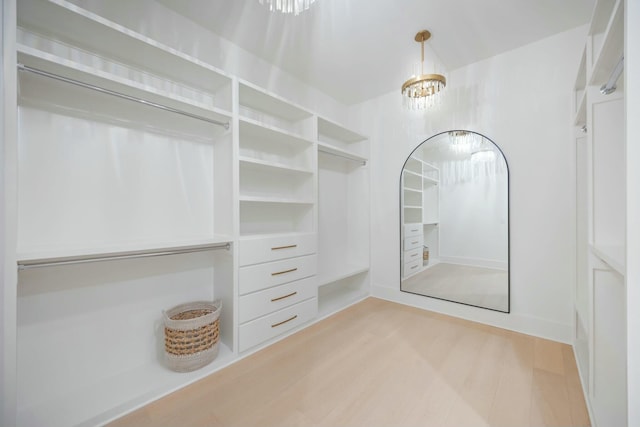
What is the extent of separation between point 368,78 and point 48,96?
2459mm

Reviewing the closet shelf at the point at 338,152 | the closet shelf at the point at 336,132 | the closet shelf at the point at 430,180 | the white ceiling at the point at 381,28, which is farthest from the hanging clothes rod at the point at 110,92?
the closet shelf at the point at 430,180

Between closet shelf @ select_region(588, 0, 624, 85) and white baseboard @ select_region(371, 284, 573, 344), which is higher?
closet shelf @ select_region(588, 0, 624, 85)

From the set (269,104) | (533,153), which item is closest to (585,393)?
(533,153)

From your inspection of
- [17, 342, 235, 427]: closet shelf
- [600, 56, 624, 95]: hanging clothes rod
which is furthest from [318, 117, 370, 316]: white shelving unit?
[600, 56, 624, 95]: hanging clothes rod

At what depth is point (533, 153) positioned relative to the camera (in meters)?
2.08

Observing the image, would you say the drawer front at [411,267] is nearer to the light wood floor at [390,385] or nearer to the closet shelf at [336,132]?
the light wood floor at [390,385]

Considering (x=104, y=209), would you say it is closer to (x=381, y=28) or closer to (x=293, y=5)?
(x=293, y=5)

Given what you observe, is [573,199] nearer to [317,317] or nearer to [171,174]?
[317,317]

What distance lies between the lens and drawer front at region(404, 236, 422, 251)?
275cm

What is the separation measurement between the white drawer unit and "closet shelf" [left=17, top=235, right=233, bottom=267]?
6.48 feet

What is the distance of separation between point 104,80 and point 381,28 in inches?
72.2

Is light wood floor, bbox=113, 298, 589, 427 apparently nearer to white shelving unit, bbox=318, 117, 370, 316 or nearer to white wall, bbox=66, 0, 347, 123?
white shelving unit, bbox=318, 117, 370, 316

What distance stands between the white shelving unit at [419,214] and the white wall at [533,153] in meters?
0.42

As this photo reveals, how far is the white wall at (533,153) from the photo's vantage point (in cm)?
195
